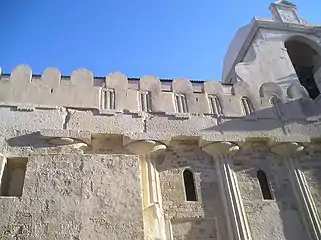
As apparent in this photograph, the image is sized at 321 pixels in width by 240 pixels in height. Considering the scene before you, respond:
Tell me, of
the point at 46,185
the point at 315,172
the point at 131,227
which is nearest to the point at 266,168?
the point at 315,172

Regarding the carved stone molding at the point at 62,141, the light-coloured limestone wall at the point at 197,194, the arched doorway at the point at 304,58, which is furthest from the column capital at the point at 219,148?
the arched doorway at the point at 304,58

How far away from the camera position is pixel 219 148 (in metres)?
7.08

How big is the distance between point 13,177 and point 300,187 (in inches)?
208

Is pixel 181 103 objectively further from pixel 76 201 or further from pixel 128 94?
pixel 76 201

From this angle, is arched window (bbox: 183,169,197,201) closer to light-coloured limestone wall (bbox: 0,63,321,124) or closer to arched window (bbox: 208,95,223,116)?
light-coloured limestone wall (bbox: 0,63,321,124)

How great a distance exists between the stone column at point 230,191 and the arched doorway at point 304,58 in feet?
17.9

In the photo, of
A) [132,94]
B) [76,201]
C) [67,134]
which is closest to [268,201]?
[132,94]

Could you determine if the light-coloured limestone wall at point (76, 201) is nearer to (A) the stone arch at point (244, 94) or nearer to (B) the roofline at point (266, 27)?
(A) the stone arch at point (244, 94)

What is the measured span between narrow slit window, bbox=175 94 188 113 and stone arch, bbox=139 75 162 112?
1.28ft

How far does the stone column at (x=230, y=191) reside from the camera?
614 cm

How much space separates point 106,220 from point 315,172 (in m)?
4.57

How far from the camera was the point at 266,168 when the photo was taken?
7188mm

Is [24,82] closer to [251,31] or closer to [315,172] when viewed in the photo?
[315,172]

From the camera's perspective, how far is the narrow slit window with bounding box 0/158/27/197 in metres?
5.80
